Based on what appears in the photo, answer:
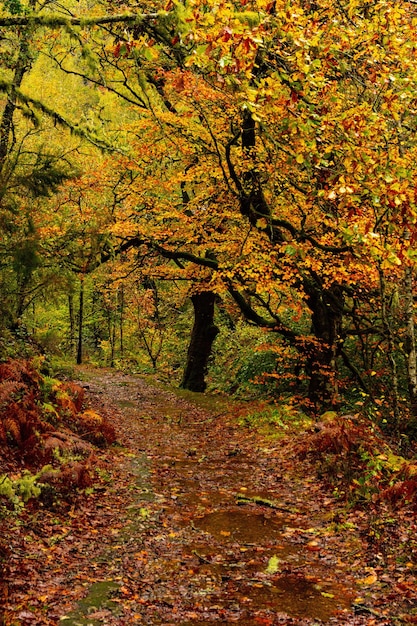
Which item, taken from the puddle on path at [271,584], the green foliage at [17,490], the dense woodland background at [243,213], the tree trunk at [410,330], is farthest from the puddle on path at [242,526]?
the tree trunk at [410,330]

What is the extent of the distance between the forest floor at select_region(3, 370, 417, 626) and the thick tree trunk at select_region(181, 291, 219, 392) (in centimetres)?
993

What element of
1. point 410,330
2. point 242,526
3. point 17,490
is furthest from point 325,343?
point 17,490

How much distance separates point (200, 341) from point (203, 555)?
13.9 metres

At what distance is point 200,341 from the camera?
19859mm

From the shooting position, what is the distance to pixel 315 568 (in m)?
5.73

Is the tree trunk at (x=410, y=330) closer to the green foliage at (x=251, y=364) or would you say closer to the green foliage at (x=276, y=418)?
the green foliage at (x=276, y=418)

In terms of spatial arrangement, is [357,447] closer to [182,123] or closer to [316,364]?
[316,364]

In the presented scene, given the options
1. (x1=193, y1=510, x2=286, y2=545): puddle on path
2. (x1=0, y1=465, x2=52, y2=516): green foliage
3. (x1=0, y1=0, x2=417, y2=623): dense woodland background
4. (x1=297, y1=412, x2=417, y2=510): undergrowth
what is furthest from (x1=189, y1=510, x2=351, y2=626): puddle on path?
(x1=0, y1=465, x2=52, y2=516): green foliage

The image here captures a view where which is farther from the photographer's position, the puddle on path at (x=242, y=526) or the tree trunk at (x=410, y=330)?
the tree trunk at (x=410, y=330)

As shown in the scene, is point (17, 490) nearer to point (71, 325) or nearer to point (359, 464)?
point (359, 464)

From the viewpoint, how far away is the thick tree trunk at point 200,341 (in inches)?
777

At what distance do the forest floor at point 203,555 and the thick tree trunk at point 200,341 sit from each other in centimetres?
993

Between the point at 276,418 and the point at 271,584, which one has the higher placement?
the point at 276,418

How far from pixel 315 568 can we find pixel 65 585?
96.9 inches
